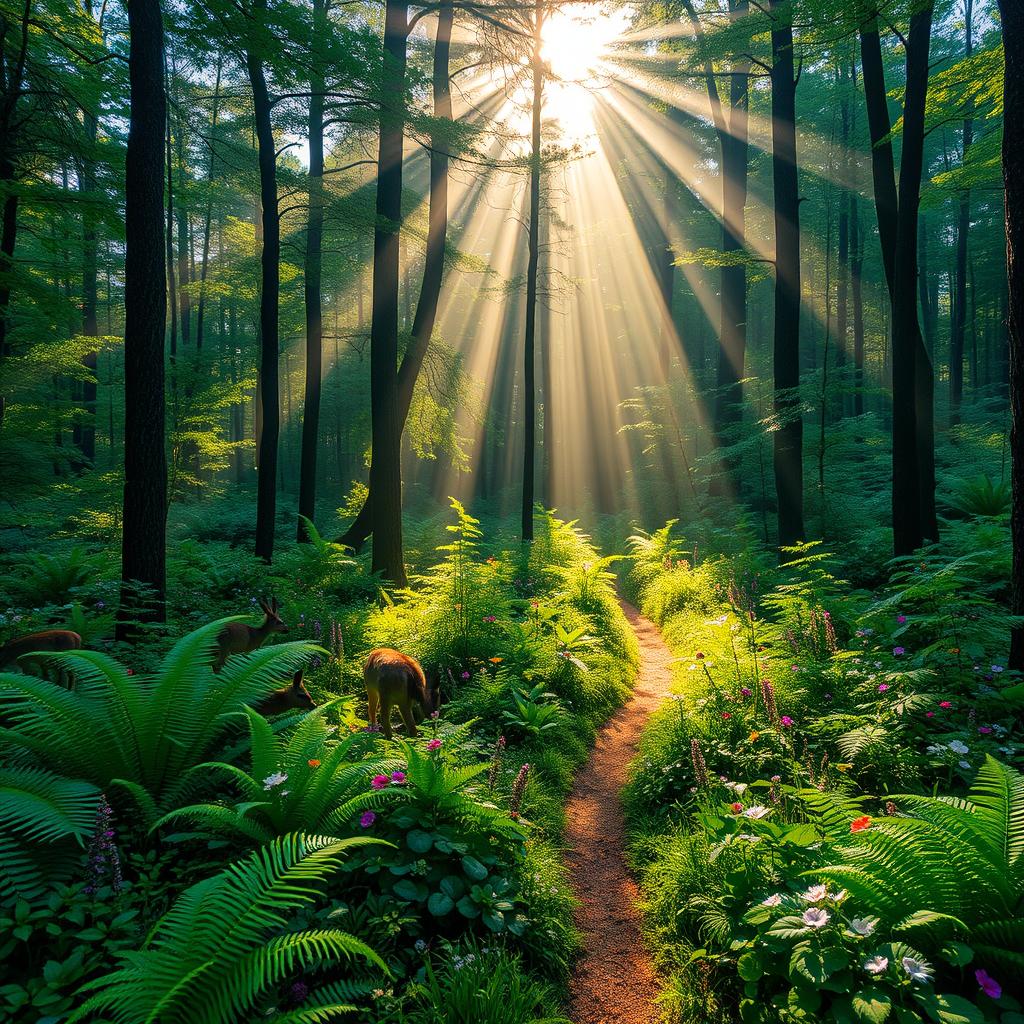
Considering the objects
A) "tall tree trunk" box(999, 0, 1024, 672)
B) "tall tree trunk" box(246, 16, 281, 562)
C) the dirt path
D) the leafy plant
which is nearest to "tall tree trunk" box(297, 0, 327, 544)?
"tall tree trunk" box(246, 16, 281, 562)

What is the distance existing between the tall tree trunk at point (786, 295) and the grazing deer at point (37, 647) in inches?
380

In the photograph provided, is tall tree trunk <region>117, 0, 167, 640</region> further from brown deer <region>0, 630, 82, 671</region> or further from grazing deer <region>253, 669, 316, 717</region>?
grazing deer <region>253, 669, 316, 717</region>

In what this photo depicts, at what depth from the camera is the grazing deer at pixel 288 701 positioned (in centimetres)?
391

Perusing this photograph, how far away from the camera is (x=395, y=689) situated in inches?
161

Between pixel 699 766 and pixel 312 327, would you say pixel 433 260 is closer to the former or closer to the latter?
pixel 312 327

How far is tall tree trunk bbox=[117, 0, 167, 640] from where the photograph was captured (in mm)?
5191

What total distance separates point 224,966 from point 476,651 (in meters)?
4.39

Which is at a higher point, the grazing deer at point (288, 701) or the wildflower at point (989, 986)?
the grazing deer at point (288, 701)

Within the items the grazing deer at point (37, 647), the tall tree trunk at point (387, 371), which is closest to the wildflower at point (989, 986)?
the grazing deer at point (37, 647)

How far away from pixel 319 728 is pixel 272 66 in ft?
25.8

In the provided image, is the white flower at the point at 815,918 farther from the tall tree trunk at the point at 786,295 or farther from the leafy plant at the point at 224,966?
the tall tree trunk at the point at 786,295

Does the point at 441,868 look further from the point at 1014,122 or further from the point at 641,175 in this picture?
the point at 641,175

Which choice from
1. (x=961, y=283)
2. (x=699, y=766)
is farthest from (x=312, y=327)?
(x=961, y=283)

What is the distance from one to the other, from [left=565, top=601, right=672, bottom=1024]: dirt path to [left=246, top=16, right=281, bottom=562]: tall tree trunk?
7233 millimetres
